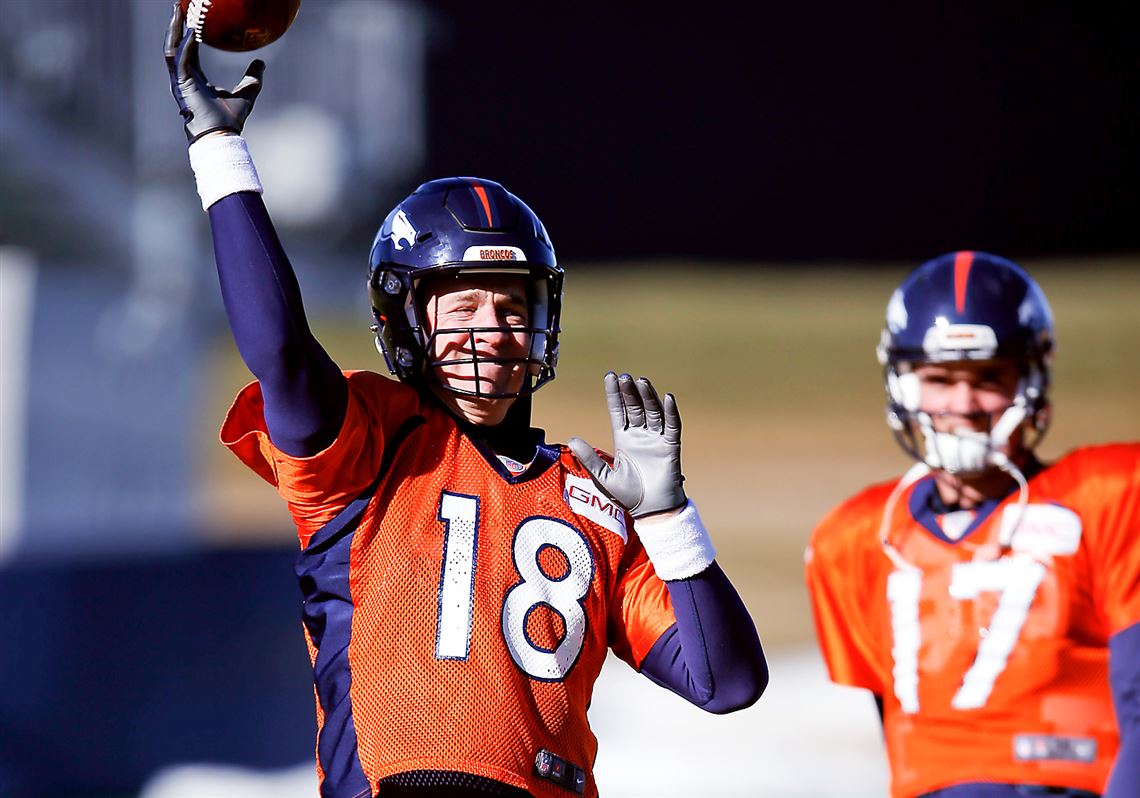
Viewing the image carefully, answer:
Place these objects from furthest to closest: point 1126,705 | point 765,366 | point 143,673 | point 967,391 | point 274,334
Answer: point 765,366 < point 143,673 < point 967,391 < point 1126,705 < point 274,334

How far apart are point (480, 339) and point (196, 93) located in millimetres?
542

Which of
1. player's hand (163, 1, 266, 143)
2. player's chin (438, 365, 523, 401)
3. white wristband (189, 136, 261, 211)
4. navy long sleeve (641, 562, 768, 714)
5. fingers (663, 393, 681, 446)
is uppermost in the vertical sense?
player's hand (163, 1, 266, 143)

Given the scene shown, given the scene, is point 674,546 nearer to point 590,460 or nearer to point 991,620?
point 590,460

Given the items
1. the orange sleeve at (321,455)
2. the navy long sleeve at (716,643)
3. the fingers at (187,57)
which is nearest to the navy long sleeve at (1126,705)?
the navy long sleeve at (716,643)

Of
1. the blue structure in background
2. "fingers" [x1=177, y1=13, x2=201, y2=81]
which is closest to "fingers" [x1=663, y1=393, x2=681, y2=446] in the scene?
"fingers" [x1=177, y1=13, x2=201, y2=81]

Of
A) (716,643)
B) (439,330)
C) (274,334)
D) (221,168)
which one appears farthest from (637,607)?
(221,168)

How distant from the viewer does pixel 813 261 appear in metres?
13.8

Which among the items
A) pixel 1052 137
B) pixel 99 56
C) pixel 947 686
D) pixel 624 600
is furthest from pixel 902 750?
pixel 1052 137

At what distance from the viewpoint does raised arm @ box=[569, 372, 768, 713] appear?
2168 millimetres

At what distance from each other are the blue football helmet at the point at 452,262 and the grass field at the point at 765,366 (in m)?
6.96

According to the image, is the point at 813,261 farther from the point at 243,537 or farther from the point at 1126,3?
the point at 243,537

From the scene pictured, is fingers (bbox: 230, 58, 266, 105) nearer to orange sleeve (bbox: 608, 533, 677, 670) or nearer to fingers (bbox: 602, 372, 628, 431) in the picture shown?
fingers (bbox: 602, 372, 628, 431)

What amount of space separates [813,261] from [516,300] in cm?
1168

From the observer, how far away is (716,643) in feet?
7.14
